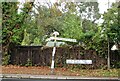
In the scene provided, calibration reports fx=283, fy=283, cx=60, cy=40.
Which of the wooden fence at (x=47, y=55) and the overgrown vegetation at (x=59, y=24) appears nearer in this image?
the overgrown vegetation at (x=59, y=24)

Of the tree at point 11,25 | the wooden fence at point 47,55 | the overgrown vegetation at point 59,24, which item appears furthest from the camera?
the tree at point 11,25

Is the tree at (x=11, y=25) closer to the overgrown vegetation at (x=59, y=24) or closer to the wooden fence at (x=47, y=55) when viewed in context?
the overgrown vegetation at (x=59, y=24)

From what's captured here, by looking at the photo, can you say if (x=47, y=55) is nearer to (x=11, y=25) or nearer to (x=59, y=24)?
(x=11, y=25)

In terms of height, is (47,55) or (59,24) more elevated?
(59,24)

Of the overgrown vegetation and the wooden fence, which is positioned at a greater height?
the overgrown vegetation

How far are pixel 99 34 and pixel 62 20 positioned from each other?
5582 mm

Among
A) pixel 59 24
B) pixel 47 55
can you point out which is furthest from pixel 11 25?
pixel 59 24

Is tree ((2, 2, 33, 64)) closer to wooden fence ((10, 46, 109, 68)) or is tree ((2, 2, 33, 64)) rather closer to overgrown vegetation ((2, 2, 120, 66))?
overgrown vegetation ((2, 2, 120, 66))

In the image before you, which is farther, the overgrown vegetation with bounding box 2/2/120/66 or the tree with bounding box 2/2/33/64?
the tree with bounding box 2/2/33/64

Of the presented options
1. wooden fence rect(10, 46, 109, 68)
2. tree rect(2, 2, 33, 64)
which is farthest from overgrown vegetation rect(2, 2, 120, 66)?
wooden fence rect(10, 46, 109, 68)

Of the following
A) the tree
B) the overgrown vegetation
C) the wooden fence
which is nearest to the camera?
the overgrown vegetation

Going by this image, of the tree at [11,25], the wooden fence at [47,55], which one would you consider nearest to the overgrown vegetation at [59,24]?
the tree at [11,25]

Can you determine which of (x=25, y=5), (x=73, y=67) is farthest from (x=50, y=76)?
(x=25, y=5)

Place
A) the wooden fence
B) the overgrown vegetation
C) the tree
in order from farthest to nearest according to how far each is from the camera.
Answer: the tree, the wooden fence, the overgrown vegetation
